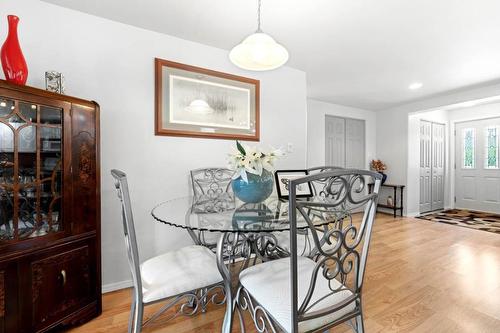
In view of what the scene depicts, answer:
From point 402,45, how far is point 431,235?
2750 millimetres

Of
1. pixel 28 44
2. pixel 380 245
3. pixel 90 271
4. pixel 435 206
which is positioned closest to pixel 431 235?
pixel 380 245

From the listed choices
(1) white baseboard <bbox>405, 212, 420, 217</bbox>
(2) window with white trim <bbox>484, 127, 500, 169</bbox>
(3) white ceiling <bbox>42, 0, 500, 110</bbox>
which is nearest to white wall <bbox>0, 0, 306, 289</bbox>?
(3) white ceiling <bbox>42, 0, 500, 110</bbox>

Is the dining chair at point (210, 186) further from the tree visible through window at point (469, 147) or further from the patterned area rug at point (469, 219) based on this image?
the tree visible through window at point (469, 147)

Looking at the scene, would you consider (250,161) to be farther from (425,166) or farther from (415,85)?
(425,166)

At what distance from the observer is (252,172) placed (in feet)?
4.84

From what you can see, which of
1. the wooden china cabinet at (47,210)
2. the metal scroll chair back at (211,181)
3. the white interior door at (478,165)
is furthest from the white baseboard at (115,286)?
the white interior door at (478,165)

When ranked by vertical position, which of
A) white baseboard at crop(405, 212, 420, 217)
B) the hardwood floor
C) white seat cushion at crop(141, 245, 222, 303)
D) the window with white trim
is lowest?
the hardwood floor

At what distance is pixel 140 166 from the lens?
2.12 m

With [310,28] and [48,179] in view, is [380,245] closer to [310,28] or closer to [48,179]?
[310,28]

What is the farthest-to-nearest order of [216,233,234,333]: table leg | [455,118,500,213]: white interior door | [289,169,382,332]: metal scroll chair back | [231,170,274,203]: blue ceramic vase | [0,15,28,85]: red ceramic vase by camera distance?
[455,118,500,213]: white interior door → [231,170,274,203]: blue ceramic vase → [0,15,28,85]: red ceramic vase → [216,233,234,333]: table leg → [289,169,382,332]: metal scroll chair back

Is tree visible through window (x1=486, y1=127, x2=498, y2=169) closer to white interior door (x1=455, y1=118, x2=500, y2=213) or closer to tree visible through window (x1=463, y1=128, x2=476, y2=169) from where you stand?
white interior door (x1=455, y1=118, x2=500, y2=213)

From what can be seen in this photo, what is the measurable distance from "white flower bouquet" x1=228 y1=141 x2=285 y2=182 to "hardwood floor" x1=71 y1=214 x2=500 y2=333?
3.40 feet

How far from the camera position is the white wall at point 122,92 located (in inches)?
70.4

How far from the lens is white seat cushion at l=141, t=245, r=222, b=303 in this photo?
1174mm
